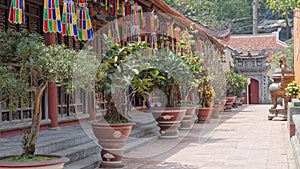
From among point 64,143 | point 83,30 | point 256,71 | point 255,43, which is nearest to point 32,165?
point 64,143

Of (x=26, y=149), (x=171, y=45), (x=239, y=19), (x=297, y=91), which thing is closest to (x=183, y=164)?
(x=26, y=149)

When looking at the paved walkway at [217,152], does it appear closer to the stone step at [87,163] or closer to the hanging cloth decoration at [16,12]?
the stone step at [87,163]

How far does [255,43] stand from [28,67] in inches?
1448

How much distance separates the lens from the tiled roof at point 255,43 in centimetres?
3972

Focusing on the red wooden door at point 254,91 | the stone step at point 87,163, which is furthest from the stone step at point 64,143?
the red wooden door at point 254,91

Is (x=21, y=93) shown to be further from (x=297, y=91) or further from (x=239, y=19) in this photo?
(x=239, y=19)

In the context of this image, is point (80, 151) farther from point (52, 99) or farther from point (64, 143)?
point (52, 99)

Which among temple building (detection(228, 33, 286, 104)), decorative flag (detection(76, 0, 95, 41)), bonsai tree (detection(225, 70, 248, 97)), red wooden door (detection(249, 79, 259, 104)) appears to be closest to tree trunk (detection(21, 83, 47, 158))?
decorative flag (detection(76, 0, 95, 41))

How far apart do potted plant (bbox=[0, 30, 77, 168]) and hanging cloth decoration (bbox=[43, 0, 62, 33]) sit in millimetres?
2938

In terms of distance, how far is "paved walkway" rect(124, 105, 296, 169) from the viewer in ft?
23.3

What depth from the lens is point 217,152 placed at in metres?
8.38

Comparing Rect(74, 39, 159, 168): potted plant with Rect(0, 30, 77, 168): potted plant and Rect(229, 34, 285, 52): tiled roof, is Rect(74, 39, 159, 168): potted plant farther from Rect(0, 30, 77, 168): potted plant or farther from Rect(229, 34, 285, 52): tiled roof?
Rect(229, 34, 285, 52): tiled roof

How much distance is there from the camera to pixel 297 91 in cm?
1266

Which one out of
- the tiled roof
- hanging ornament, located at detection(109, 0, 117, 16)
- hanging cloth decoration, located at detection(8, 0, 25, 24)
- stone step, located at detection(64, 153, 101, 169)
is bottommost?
stone step, located at detection(64, 153, 101, 169)
